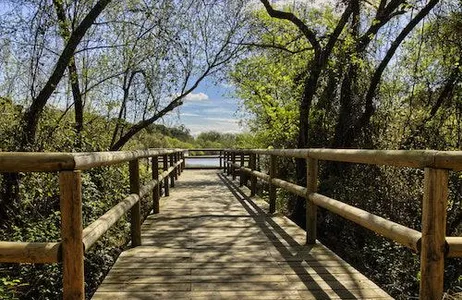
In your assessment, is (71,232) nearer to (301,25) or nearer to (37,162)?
(37,162)

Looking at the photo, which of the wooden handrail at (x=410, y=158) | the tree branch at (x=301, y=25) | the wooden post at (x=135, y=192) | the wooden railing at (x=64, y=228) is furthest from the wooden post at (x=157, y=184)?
the tree branch at (x=301, y=25)

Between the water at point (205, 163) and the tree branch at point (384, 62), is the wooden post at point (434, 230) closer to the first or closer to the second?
the tree branch at point (384, 62)

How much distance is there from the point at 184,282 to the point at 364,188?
20.2 feet

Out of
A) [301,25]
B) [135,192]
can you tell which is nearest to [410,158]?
[135,192]

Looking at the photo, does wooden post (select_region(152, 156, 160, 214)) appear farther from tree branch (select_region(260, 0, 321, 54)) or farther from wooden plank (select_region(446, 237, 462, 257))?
tree branch (select_region(260, 0, 321, 54))

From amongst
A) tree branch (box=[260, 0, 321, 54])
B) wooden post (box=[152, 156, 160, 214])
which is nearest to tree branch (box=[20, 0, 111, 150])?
wooden post (box=[152, 156, 160, 214])

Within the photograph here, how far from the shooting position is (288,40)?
36.2ft

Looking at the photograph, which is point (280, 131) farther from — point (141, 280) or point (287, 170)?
point (141, 280)

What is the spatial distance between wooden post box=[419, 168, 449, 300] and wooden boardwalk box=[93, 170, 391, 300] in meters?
0.98

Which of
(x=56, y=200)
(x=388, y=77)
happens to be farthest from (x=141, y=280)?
(x=388, y=77)

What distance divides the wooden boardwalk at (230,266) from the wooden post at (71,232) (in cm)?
73

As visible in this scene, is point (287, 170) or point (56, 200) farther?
point (287, 170)

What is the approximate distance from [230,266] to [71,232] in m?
1.79

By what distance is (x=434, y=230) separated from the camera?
212cm
